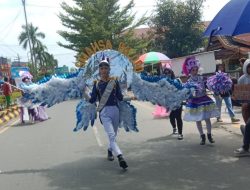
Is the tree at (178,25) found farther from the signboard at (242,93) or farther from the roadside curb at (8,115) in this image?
the signboard at (242,93)

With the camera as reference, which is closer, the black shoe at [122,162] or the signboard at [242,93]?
the black shoe at [122,162]

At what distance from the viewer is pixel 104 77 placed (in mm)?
8328

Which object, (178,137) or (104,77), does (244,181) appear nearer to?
(104,77)

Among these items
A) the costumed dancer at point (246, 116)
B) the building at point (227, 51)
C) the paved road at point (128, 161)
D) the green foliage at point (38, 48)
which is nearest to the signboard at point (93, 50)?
the paved road at point (128, 161)

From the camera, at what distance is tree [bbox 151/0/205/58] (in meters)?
44.7

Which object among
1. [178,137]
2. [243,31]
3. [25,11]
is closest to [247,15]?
[243,31]

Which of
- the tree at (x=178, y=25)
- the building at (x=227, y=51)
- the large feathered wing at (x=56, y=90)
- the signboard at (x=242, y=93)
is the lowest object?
the signboard at (x=242, y=93)

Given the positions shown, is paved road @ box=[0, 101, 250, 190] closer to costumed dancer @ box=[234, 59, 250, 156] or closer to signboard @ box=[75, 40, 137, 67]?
costumed dancer @ box=[234, 59, 250, 156]

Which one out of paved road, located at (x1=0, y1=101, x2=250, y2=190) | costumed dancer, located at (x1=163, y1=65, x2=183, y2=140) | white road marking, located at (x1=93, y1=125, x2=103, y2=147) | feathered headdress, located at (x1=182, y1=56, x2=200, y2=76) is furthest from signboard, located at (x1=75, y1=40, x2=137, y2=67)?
white road marking, located at (x1=93, y1=125, x2=103, y2=147)

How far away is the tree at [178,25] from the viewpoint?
44656 millimetres

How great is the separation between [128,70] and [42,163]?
7.82 feet

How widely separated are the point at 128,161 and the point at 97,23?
36.3 metres

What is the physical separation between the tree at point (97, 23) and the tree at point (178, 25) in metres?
2.37

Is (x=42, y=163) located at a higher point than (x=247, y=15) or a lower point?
lower
